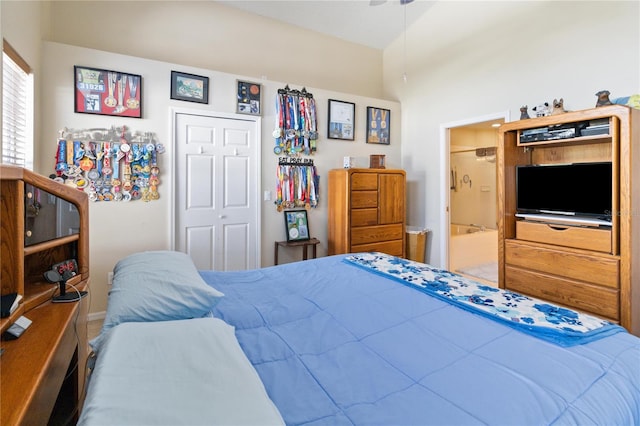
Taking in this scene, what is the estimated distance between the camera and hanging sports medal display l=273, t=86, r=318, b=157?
3803mm

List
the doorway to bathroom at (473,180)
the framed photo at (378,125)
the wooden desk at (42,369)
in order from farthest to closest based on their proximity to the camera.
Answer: the doorway to bathroom at (473,180)
the framed photo at (378,125)
the wooden desk at (42,369)

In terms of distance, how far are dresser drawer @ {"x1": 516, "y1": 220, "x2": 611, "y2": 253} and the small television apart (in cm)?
13

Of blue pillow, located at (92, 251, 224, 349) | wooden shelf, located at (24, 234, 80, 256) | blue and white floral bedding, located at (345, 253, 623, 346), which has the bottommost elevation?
blue and white floral bedding, located at (345, 253, 623, 346)

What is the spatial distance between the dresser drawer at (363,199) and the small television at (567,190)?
61.3 inches

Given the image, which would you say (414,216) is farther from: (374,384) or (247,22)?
(374,384)

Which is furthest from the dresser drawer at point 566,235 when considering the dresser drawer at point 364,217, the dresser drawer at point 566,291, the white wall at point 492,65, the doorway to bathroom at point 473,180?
the doorway to bathroom at point 473,180

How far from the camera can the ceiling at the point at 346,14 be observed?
12.8 ft

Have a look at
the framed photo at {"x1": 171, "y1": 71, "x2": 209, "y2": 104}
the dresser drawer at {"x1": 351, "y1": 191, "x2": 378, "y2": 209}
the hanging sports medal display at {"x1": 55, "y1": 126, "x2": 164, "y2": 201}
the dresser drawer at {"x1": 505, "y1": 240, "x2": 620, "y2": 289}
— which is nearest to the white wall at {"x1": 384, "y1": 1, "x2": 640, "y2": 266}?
the dresser drawer at {"x1": 351, "y1": 191, "x2": 378, "y2": 209}

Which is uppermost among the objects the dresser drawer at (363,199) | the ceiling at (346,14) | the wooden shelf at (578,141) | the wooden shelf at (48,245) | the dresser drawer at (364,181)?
the ceiling at (346,14)

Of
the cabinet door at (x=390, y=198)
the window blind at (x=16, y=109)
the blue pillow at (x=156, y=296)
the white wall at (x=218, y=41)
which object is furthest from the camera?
the cabinet door at (x=390, y=198)

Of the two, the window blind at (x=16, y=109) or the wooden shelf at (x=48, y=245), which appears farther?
the window blind at (x=16, y=109)

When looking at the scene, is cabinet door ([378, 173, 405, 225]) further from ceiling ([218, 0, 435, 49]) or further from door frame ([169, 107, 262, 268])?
ceiling ([218, 0, 435, 49])

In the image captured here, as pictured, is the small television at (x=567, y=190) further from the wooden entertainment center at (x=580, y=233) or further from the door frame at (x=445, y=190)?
the door frame at (x=445, y=190)

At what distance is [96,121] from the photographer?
9.50 feet
